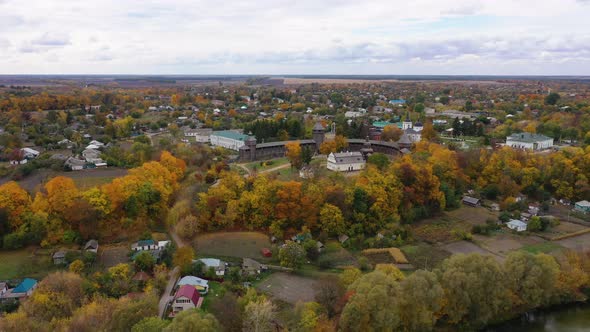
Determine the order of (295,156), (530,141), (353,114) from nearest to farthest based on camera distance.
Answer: (295,156), (530,141), (353,114)

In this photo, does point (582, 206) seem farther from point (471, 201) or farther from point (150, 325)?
point (150, 325)

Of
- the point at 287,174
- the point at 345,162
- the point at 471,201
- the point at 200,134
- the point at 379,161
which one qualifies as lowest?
the point at 471,201

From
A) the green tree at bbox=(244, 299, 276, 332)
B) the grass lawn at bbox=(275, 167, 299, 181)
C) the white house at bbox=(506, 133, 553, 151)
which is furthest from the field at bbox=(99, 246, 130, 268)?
the white house at bbox=(506, 133, 553, 151)

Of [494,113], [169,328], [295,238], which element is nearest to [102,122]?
[295,238]

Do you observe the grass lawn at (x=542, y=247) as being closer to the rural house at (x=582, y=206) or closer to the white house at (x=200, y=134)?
the rural house at (x=582, y=206)

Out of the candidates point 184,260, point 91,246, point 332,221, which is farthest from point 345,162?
point 91,246

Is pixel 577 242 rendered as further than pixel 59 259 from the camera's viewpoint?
Yes
